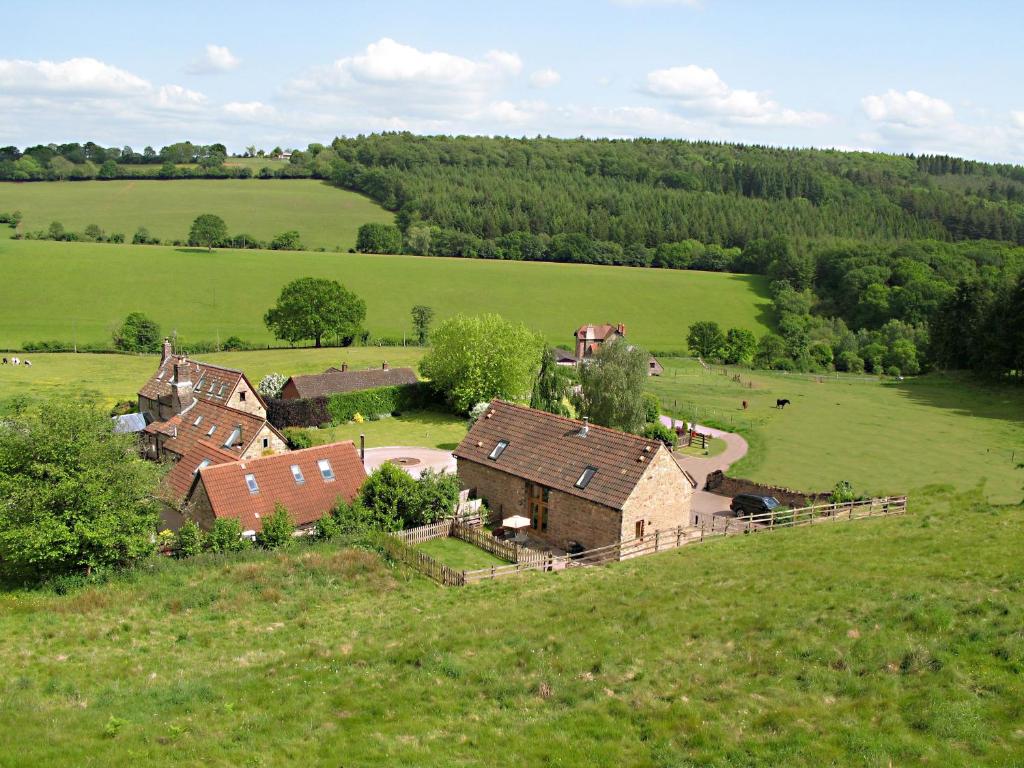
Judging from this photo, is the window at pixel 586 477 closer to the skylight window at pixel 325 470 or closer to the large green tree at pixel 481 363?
the skylight window at pixel 325 470

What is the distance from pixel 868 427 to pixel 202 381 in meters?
45.9

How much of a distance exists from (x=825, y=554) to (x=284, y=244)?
13178 cm

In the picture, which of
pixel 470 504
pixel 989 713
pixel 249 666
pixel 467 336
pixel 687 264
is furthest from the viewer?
pixel 687 264

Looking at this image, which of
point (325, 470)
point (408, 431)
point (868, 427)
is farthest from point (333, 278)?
point (325, 470)

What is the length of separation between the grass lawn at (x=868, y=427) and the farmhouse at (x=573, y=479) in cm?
1486

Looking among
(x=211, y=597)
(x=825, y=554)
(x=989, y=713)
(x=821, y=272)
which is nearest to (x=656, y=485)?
(x=825, y=554)

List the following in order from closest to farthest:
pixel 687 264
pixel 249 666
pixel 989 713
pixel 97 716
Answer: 1. pixel 989 713
2. pixel 97 716
3. pixel 249 666
4. pixel 687 264

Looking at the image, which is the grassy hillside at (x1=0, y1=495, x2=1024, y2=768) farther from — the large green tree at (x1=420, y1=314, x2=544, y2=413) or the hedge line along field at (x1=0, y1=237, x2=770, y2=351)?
the hedge line along field at (x1=0, y1=237, x2=770, y2=351)

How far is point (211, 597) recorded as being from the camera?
2555 cm

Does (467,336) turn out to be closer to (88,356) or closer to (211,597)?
(211,597)

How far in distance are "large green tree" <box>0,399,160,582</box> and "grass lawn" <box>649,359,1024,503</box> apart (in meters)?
32.5

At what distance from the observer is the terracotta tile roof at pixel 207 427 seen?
133 ft

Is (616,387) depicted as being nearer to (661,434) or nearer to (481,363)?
(661,434)

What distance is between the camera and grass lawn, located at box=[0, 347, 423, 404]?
6675 centimetres
